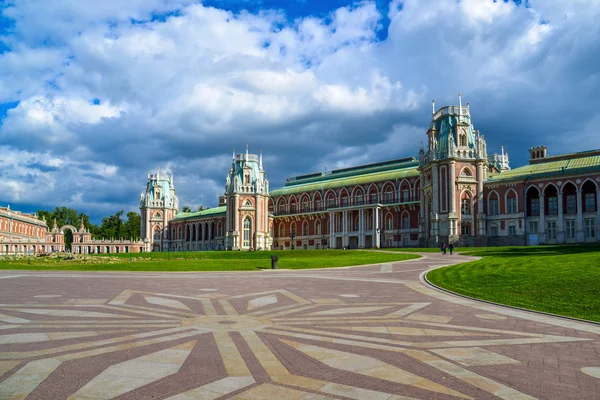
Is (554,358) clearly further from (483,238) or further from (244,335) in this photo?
(483,238)

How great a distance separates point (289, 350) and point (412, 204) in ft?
250

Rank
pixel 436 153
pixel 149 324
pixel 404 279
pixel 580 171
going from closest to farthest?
pixel 149 324 → pixel 404 279 → pixel 580 171 → pixel 436 153

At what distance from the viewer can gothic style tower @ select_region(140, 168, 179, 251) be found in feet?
412

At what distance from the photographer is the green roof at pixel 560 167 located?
60.9m

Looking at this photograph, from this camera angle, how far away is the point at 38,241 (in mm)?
119250

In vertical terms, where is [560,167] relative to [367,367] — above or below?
above

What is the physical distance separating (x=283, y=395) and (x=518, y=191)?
65426 millimetres

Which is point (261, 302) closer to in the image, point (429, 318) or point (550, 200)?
point (429, 318)

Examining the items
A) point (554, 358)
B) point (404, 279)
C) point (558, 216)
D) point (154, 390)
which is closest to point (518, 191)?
point (558, 216)

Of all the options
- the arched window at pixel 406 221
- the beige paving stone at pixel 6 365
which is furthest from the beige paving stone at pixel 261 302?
the arched window at pixel 406 221

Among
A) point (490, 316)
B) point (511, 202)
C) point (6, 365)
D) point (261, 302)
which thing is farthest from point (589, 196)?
point (6, 365)

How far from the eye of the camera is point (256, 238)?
98.1 m

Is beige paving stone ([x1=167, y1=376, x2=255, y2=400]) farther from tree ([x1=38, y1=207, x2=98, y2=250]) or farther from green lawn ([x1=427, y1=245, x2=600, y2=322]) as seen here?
tree ([x1=38, y1=207, x2=98, y2=250])

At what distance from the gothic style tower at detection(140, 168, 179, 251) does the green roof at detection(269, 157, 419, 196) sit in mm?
33010
